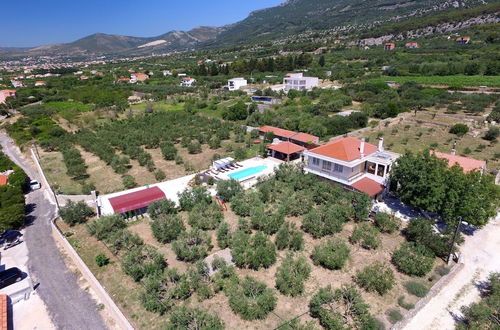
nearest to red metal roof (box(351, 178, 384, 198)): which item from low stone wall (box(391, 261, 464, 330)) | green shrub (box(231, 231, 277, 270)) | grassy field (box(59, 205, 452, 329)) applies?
grassy field (box(59, 205, 452, 329))

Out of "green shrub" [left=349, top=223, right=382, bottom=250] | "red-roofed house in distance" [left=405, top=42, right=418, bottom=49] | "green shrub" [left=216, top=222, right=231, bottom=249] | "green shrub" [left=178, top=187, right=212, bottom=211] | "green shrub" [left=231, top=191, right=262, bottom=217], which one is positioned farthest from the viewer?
"red-roofed house in distance" [left=405, top=42, right=418, bottom=49]

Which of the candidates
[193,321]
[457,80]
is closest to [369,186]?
[193,321]

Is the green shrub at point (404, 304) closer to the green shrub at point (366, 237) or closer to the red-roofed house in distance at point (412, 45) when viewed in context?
the green shrub at point (366, 237)

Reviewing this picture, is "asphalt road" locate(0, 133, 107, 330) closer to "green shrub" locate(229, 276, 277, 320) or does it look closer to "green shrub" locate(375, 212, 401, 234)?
"green shrub" locate(229, 276, 277, 320)

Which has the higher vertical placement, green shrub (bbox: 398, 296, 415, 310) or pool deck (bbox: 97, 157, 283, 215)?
pool deck (bbox: 97, 157, 283, 215)

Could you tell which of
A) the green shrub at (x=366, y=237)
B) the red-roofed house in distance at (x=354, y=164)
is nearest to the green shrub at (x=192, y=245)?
the green shrub at (x=366, y=237)

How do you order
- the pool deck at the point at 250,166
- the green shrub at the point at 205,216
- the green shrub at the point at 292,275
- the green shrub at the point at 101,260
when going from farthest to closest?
1. the pool deck at the point at 250,166
2. the green shrub at the point at 205,216
3. the green shrub at the point at 101,260
4. the green shrub at the point at 292,275
